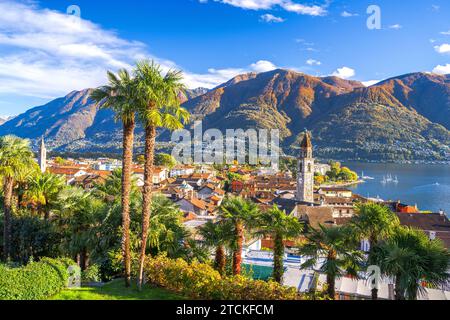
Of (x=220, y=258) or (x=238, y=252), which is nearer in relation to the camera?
(x=238, y=252)

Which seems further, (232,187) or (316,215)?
(232,187)

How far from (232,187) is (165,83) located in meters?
75.0

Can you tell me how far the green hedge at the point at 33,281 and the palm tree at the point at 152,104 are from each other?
2399 mm

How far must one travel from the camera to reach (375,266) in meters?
11.9

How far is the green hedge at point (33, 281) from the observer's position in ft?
30.8

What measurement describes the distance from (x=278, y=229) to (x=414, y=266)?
192 inches

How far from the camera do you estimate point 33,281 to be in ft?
32.3

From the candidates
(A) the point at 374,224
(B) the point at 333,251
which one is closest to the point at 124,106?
(B) the point at 333,251

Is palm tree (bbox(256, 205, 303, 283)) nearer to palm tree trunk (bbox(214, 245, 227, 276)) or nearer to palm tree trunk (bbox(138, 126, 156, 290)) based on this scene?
palm tree trunk (bbox(214, 245, 227, 276))

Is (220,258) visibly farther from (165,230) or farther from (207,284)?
(207,284)

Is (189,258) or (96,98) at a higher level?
(96,98)
